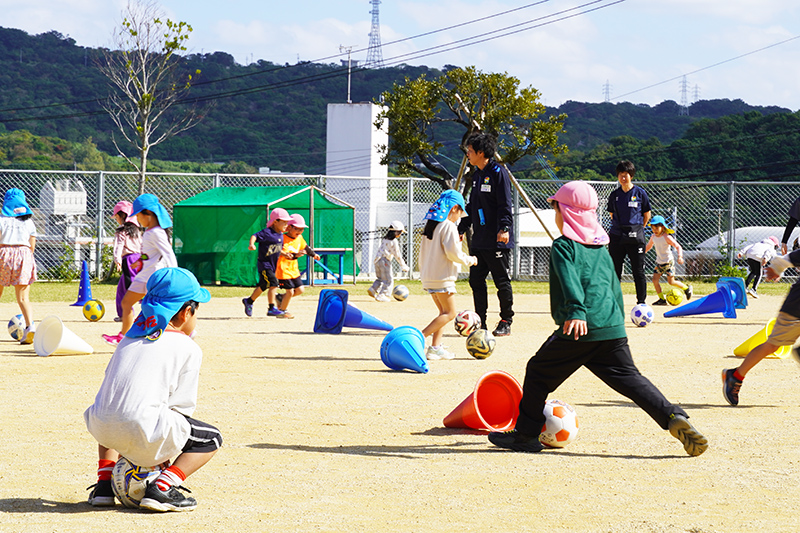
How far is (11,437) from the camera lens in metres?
5.45

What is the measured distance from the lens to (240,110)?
100500 mm

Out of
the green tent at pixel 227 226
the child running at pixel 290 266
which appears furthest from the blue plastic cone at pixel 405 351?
the green tent at pixel 227 226

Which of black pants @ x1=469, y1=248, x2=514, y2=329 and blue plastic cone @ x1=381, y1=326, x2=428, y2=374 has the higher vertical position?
black pants @ x1=469, y1=248, x2=514, y2=329

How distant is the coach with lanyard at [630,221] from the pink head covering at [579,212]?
314 inches

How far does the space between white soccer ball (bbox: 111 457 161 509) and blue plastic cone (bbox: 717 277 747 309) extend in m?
11.1

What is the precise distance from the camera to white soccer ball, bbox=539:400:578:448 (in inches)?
208

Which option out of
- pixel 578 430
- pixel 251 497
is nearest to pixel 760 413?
pixel 578 430

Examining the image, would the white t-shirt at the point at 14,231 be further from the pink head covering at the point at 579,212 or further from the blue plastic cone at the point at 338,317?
the pink head covering at the point at 579,212

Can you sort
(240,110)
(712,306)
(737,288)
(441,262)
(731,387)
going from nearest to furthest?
(731,387), (441,262), (712,306), (737,288), (240,110)

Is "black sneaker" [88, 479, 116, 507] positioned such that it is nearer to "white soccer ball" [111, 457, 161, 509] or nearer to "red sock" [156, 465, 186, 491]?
"white soccer ball" [111, 457, 161, 509]

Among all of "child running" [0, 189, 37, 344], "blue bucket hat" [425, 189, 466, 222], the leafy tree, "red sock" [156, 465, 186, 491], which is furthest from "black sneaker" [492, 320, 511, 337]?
the leafy tree

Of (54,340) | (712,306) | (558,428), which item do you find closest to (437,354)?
(54,340)

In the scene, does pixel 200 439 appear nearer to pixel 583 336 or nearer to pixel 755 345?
pixel 583 336

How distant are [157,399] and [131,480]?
39cm
